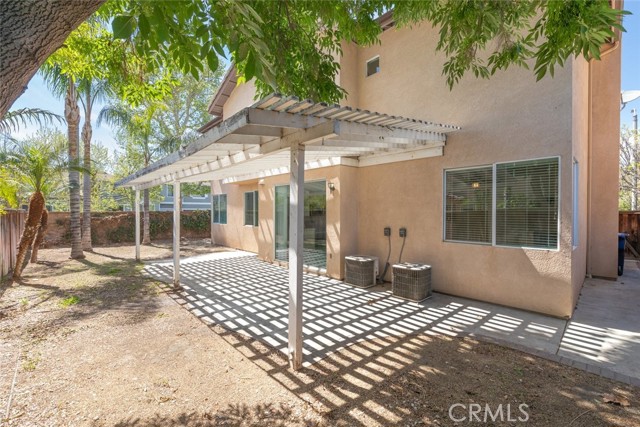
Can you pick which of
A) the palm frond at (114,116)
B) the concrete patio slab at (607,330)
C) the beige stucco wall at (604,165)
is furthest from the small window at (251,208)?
the beige stucco wall at (604,165)

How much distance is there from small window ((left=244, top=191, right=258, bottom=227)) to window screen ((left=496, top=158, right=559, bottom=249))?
9.77m

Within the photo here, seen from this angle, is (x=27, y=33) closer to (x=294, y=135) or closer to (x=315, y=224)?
(x=294, y=135)

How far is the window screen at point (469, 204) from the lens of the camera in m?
6.53

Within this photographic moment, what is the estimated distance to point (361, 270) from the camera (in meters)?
7.85

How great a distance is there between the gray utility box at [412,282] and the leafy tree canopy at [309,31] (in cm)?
403

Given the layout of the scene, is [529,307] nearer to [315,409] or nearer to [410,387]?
[410,387]

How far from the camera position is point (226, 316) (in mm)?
5945

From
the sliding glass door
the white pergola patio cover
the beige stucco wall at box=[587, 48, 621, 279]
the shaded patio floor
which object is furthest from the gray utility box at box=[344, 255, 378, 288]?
the beige stucco wall at box=[587, 48, 621, 279]

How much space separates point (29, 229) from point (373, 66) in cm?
1141

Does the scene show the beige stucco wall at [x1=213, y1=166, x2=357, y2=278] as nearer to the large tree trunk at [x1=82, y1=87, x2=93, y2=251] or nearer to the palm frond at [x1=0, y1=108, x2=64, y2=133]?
the large tree trunk at [x1=82, y1=87, x2=93, y2=251]

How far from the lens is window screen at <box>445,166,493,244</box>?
6.53m

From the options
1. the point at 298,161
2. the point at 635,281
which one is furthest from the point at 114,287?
the point at 635,281

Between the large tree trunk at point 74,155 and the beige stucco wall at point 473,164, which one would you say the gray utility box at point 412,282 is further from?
the large tree trunk at point 74,155

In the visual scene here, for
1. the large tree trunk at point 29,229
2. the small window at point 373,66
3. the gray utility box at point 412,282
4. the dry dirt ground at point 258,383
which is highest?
the small window at point 373,66
